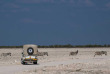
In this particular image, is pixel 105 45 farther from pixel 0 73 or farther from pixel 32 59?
pixel 0 73

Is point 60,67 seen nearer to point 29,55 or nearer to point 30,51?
point 29,55

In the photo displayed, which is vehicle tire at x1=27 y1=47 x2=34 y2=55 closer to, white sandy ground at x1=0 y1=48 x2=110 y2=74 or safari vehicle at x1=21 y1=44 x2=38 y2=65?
safari vehicle at x1=21 y1=44 x2=38 y2=65

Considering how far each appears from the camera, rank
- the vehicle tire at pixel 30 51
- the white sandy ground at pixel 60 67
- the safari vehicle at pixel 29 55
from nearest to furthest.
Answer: the white sandy ground at pixel 60 67 → the safari vehicle at pixel 29 55 → the vehicle tire at pixel 30 51

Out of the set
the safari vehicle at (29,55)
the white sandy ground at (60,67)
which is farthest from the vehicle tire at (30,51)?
the white sandy ground at (60,67)

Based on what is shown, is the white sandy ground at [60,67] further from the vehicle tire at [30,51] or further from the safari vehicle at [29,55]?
the vehicle tire at [30,51]

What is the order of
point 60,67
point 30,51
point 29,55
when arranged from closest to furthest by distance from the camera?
point 60,67
point 29,55
point 30,51

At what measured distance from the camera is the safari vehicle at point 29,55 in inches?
1031

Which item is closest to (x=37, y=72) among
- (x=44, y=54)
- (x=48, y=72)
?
(x=48, y=72)

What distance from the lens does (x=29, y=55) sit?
2653cm

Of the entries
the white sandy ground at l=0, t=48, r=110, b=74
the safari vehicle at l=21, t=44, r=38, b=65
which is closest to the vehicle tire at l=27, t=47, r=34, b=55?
the safari vehicle at l=21, t=44, r=38, b=65

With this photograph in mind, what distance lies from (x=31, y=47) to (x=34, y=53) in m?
0.61

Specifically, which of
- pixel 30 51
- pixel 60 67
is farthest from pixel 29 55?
pixel 60 67

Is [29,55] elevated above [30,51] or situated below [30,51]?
below

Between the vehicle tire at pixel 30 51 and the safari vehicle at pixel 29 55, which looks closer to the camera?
the safari vehicle at pixel 29 55
